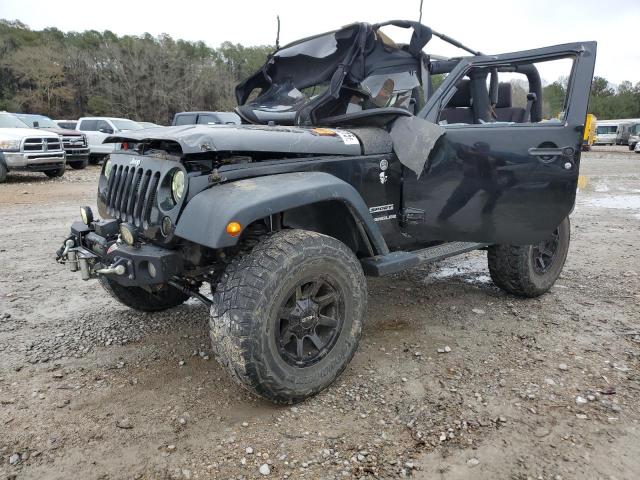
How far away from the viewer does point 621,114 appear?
54.2 meters

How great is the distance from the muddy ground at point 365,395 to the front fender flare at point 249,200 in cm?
99

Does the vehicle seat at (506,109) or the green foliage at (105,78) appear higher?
the green foliage at (105,78)

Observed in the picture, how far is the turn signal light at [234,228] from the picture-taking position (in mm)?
2330

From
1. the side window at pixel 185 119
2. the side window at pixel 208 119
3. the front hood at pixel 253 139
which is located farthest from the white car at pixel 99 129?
the front hood at pixel 253 139

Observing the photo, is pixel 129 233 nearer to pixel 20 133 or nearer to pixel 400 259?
pixel 400 259

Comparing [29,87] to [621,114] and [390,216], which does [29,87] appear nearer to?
[390,216]

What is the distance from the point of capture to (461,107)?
156 inches

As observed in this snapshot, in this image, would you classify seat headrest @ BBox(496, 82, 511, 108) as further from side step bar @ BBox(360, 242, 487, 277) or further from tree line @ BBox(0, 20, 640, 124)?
tree line @ BBox(0, 20, 640, 124)

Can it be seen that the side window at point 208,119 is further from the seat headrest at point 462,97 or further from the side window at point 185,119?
the seat headrest at point 462,97

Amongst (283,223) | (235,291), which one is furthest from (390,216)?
(235,291)

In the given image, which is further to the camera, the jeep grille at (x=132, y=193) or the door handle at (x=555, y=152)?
the door handle at (x=555, y=152)

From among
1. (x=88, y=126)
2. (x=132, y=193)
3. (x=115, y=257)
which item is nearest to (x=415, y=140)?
(x=132, y=193)

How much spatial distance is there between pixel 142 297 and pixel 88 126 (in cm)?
1655

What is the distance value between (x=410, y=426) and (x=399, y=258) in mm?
1068
